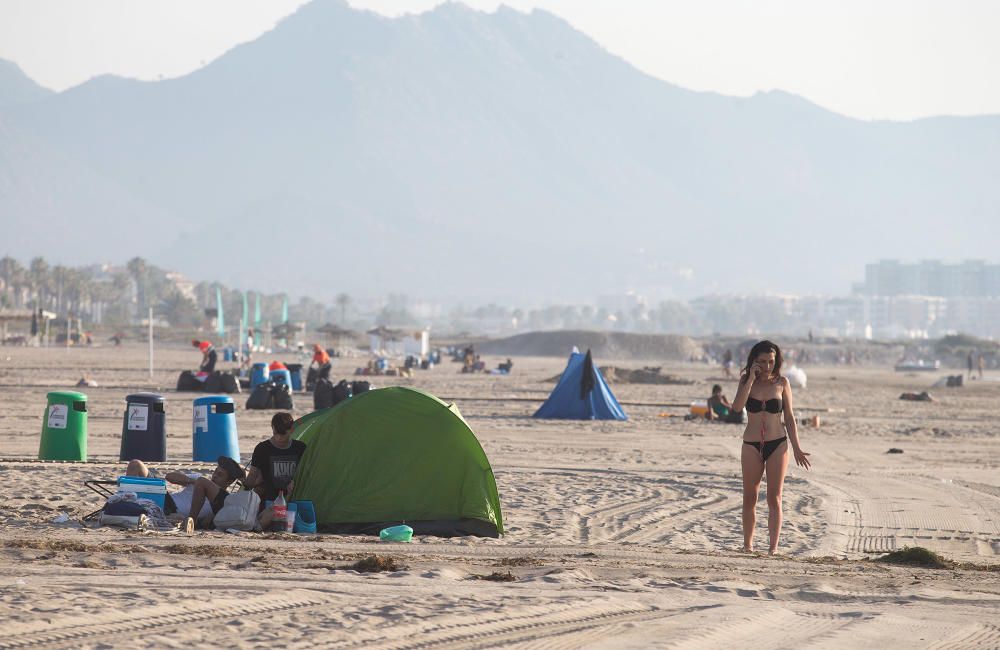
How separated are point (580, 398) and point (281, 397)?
4.90 m

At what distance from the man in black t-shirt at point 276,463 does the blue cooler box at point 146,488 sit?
567mm

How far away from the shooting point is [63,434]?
13.5 metres

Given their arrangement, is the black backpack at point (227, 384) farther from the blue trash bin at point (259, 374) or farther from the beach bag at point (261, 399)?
the beach bag at point (261, 399)

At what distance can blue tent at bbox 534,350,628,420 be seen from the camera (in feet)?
77.8

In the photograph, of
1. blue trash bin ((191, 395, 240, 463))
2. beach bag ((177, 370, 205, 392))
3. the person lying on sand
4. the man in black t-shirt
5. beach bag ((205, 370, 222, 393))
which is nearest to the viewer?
the person lying on sand

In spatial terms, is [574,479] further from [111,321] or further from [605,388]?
[111,321]

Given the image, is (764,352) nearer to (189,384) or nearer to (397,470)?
(397,470)

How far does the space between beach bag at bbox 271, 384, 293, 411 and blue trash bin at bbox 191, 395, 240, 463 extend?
29.7ft

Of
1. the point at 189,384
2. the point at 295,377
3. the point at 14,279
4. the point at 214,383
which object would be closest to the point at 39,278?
the point at 14,279

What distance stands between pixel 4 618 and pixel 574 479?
333 inches

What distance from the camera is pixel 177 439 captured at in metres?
17.1

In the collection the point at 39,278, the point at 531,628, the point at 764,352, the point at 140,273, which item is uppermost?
the point at 140,273

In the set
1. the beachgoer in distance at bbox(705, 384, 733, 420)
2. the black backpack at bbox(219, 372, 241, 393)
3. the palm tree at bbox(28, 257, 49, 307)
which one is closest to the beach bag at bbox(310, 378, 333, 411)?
the black backpack at bbox(219, 372, 241, 393)

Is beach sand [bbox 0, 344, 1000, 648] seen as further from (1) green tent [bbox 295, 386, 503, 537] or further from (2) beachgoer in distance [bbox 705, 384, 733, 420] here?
(2) beachgoer in distance [bbox 705, 384, 733, 420]
